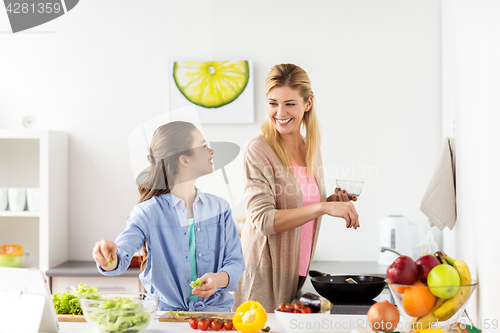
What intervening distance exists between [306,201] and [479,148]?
0.52 m

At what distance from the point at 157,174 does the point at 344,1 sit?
4.40 ft

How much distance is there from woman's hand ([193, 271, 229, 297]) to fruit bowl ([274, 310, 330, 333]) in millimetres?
243

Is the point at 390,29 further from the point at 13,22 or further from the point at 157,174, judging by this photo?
the point at 13,22

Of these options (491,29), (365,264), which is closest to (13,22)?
(365,264)

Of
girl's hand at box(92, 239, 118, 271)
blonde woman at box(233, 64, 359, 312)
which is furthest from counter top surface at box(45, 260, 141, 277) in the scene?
girl's hand at box(92, 239, 118, 271)

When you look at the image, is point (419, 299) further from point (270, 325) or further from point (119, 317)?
point (119, 317)

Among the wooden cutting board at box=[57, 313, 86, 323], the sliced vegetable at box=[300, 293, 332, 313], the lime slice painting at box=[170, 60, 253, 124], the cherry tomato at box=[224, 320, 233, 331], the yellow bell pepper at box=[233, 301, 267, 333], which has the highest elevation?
the lime slice painting at box=[170, 60, 253, 124]

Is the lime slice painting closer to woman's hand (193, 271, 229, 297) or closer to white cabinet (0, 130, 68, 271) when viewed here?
white cabinet (0, 130, 68, 271)


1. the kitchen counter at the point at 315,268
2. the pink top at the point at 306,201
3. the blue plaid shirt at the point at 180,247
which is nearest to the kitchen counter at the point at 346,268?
the kitchen counter at the point at 315,268

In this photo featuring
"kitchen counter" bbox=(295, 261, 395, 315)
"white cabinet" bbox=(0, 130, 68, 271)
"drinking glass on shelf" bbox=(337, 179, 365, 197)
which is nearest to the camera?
"drinking glass on shelf" bbox=(337, 179, 365, 197)

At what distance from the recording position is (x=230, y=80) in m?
2.22

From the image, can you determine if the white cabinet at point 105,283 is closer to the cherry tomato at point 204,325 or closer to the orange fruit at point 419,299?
the cherry tomato at point 204,325

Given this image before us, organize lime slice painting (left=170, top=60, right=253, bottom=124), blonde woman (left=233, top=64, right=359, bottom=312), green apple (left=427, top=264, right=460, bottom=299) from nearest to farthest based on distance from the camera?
1. green apple (left=427, top=264, right=460, bottom=299)
2. blonde woman (left=233, top=64, right=359, bottom=312)
3. lime slice painting (left=170, top=60, right=253, bottom=124)

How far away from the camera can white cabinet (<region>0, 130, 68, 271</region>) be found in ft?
6.95
